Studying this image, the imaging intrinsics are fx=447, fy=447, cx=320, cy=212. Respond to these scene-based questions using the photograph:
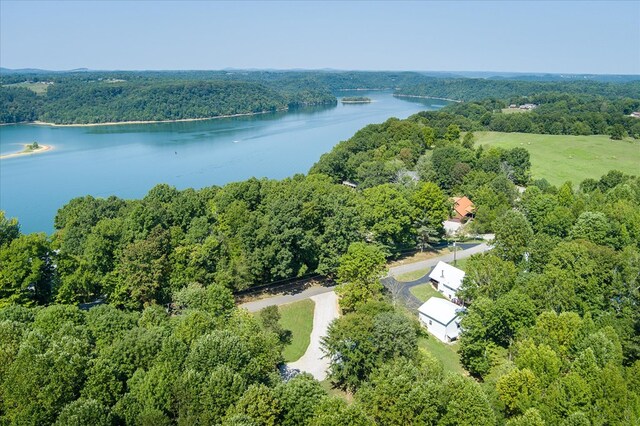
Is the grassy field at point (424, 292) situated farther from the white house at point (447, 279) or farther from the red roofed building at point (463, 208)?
the red roofed building at point (463, 208)

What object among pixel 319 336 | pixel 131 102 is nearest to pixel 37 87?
pixel 131 102

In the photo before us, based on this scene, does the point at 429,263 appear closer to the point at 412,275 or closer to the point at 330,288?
the point at 412,275

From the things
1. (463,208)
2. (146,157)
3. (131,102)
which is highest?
(131,102)

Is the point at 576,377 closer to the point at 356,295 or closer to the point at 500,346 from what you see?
the point at 500,346

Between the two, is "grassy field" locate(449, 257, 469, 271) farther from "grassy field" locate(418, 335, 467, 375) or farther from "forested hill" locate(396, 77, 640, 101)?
"forested hill" locate(396, 77, 640, 101)

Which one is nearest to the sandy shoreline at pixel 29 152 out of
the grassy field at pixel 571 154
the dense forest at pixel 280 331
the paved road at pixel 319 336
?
the dense forest at pixel 280 331

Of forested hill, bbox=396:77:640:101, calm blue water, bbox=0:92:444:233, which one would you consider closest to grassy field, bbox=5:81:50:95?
calm blue water, bbox=0:92:444:233

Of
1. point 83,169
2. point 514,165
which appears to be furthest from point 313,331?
point 83,169
